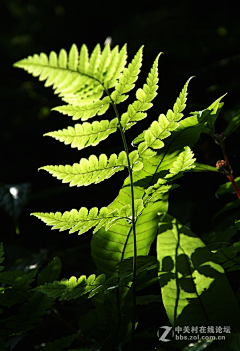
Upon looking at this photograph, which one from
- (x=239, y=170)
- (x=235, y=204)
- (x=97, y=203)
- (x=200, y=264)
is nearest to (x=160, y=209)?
(x=200, y=264)

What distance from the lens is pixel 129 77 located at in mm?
544

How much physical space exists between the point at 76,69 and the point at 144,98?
0.13 m

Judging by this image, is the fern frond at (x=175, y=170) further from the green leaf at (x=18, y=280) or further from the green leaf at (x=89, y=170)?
the green leaf at (x=18, y=280)

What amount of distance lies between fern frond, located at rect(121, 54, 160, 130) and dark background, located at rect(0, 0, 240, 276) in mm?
529

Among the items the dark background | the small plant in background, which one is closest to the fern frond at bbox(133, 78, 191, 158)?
the small plant in background

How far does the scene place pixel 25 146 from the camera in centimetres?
226

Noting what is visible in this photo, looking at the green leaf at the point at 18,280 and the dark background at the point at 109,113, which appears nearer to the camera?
the green leaf at the point at 18,280

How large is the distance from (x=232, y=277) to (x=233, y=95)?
92 centimetres

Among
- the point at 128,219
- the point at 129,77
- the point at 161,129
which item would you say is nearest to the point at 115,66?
the point at 129,77

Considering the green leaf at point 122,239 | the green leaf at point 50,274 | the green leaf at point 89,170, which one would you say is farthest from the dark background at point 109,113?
the green leaf at point 89,170

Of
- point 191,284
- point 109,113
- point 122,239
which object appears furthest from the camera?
point 109,113

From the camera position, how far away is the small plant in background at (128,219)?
517 mm

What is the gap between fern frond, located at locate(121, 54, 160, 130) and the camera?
53 cm

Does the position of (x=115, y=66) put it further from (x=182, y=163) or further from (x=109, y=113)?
(x=109, y=113)
